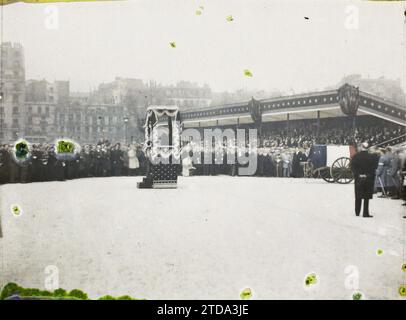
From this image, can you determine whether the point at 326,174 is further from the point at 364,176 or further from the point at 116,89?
the point at 116,89

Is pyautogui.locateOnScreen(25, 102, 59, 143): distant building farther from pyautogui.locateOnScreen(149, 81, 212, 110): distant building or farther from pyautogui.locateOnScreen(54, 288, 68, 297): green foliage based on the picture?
pyautogui.locateOnScreen(54, 288, 68, 297): green foliage

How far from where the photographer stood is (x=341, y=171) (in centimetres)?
A: 1309

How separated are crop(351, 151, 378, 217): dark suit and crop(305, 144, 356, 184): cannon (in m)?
3.98

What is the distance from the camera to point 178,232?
6527mm

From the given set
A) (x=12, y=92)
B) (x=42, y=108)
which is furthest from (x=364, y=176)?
(x=12, y=92)

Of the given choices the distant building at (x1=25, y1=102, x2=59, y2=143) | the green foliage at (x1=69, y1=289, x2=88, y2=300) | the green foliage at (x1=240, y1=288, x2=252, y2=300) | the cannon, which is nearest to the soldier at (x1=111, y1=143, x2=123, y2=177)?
the cannon

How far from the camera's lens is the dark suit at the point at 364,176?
7.34m

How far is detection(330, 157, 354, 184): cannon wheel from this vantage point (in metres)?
12.6

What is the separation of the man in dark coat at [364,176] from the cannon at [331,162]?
13.1 ft

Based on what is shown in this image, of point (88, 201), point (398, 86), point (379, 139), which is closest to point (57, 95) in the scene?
point (88, 201)

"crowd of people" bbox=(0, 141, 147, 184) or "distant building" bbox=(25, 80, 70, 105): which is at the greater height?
"distant building" bbox=(25, 80, 70, 105)

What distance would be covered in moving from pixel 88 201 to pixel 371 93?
590 centimetres
